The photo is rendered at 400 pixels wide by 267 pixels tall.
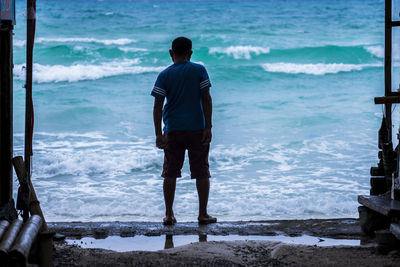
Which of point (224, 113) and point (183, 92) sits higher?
point (183, 92)

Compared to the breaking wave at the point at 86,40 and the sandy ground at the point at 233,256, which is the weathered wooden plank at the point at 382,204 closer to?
the sandy ground at the point at 233,256

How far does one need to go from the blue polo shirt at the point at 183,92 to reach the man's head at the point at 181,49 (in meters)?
0.07

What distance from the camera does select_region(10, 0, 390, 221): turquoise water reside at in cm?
731

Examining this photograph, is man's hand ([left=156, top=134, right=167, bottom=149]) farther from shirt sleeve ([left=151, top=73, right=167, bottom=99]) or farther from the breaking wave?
the breaking wave

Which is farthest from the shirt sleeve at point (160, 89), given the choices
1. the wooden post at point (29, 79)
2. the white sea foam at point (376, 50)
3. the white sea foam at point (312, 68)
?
the white sea foam at point (376, 50)

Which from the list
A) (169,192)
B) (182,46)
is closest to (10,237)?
(169,192)

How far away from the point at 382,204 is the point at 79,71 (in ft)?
58.6

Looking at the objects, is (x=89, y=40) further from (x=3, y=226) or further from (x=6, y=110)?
(x=3, y=226)

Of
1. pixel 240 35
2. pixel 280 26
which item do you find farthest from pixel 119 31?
pixel 280 26

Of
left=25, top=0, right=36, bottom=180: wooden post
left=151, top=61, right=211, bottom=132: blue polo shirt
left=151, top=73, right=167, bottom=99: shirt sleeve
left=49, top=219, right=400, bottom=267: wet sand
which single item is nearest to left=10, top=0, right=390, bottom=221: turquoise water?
left=49, top=219, right=400, bottom=267: wet sand

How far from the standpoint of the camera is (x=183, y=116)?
5531 mm

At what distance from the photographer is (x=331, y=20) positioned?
116ft

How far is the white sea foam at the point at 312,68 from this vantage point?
21675mm

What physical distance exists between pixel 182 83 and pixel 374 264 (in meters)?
2.35
